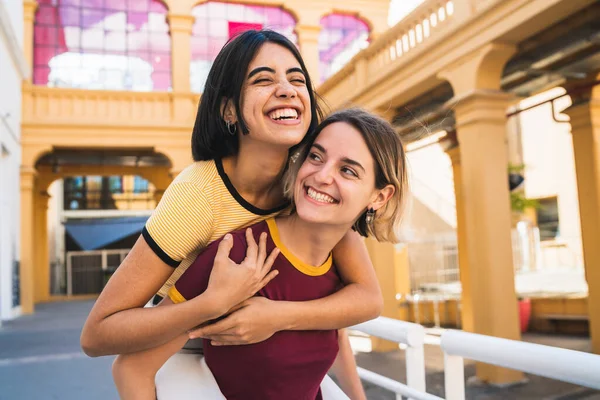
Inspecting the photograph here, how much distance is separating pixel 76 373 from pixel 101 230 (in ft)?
54.3

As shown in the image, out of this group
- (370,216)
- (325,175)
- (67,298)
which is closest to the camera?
(325,175)

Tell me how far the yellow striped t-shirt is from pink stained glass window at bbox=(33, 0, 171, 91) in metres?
12.8

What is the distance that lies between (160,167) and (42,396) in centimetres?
1355

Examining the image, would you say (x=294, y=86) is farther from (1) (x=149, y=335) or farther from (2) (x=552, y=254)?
(2) (x=552, y=254)

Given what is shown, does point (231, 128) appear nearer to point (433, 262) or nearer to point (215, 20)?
point (215, 20)

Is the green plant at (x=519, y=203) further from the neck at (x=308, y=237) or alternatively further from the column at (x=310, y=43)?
the neck at (x=308, y=237)

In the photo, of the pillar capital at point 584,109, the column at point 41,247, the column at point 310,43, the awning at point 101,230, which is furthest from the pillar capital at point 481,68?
the awning at point 101,230

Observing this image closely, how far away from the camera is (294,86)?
63.2 inches

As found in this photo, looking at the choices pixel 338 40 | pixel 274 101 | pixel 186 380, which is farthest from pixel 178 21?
pixel 186 380

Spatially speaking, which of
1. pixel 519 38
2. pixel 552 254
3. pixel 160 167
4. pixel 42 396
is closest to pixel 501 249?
pixel 519 38

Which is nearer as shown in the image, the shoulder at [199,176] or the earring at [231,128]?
the shoulder at [199,176]

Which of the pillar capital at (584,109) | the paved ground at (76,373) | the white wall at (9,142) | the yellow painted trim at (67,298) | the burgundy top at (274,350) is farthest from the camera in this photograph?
the yellow painted trim at (67,298)

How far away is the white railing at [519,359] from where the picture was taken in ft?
4.39

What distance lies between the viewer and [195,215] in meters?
1.51
